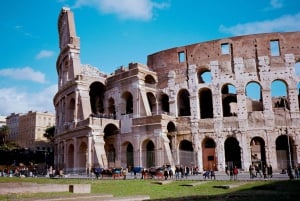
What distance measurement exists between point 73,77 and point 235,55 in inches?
736

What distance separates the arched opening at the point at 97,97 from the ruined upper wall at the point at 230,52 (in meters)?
8.24

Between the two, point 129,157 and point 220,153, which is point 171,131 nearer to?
point 129,157

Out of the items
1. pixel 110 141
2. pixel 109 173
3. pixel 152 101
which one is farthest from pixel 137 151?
pixel 152 101

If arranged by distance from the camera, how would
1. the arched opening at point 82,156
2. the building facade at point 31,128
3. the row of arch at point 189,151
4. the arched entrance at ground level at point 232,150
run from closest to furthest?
the row of arch at point 189,151
the arched opening at point 82,156
the arched entrance at ground level at point 232,150
the building facade at point 31,128

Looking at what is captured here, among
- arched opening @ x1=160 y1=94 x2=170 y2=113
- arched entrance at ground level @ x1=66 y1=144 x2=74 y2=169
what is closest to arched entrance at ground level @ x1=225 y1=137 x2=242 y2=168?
arched opening @ x1=160 y1=94 x2=170 y2=113

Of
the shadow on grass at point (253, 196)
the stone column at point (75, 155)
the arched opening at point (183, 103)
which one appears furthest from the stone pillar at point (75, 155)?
the shadow on grass at point (253, 196)

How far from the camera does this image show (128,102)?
3969cm

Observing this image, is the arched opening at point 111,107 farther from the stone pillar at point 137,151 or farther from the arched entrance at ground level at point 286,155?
the arched entrance at ground level at point 286,155

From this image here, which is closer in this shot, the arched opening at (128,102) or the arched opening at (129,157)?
the arched opening at (129,157)

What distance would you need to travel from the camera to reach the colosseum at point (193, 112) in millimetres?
32406

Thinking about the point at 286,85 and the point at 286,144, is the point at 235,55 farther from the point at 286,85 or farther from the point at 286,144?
the point at 286,144

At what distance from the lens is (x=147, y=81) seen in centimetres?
3884

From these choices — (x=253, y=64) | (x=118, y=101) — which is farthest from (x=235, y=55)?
(x=118, y=101)

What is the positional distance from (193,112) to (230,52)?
718 centimetres
